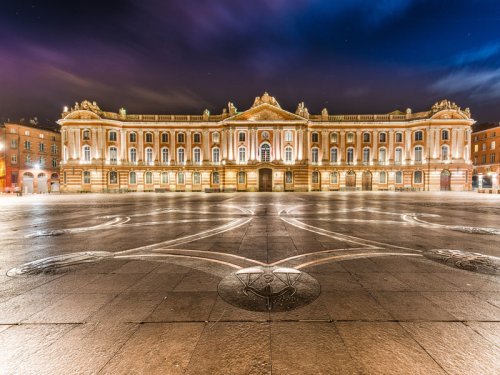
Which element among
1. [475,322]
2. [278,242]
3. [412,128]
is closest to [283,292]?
[475,322]

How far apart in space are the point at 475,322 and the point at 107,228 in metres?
10.7

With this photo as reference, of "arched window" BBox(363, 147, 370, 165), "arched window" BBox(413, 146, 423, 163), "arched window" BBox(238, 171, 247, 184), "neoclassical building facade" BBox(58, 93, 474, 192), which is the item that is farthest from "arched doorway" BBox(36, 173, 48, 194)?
"arched window" BBox(413, 146, 423, 163)

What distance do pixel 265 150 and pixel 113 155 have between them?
2696 centimetres

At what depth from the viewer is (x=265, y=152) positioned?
44.8 m

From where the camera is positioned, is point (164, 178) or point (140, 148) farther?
point (164, 178)

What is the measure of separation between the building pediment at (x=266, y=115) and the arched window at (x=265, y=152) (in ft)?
14.9

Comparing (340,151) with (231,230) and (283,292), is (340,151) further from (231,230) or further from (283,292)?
(283,292)

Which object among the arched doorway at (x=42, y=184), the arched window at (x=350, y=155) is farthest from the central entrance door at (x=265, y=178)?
the arched doorway at (x=42, y=184)

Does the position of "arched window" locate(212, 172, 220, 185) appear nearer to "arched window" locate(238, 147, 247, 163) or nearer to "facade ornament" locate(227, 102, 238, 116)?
"arched window" locate(238, 147, 247, 163)

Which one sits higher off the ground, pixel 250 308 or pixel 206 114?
pixel 206 114

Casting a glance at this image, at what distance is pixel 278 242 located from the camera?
7.51 metres

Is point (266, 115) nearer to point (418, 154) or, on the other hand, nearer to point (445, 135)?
point (418, 154)

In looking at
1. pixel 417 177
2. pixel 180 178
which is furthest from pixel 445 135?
pixel 180 178

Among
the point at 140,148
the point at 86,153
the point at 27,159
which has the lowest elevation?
the point at 27,159
